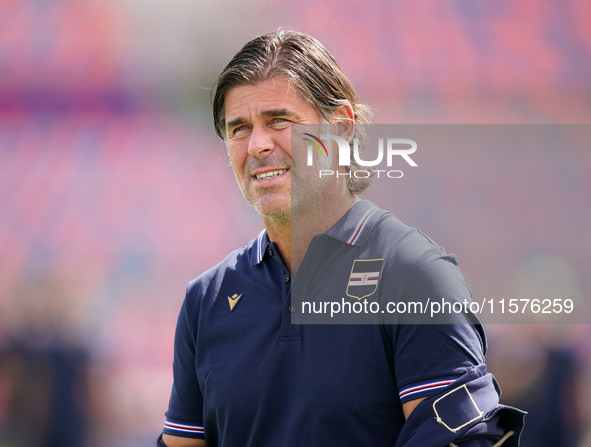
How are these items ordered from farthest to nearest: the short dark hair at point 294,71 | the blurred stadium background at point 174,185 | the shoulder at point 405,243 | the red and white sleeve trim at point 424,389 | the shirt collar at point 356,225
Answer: the blurred stadium background at point 174,185, the short dark hair at point 294,71, the shirt collar at point 356,225, the shoulder at point 405,243, the red and white sleeve trim at point 424,389

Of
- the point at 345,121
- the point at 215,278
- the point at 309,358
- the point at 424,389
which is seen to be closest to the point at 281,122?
the point at 345,121

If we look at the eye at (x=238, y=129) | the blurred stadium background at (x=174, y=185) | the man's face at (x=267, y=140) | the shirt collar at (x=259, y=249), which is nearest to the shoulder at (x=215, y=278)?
the shirt collar at (x=259, y=249)

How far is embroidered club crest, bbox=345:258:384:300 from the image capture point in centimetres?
104

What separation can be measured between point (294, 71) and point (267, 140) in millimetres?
179

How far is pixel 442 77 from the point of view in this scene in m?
2.56

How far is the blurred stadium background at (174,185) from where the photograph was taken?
2.26 metres

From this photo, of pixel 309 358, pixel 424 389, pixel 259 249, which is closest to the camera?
pixel 424 389

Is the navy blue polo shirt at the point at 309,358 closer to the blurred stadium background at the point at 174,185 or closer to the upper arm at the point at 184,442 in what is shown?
the upper arm at the point at 184,442

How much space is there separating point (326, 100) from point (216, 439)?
31.3 inches

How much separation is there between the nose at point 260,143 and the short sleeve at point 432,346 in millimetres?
427

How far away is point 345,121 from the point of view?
135 centimetres

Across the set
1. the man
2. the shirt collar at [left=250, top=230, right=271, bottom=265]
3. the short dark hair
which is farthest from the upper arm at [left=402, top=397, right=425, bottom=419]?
the short dark hair

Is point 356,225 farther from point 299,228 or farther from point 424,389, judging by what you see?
point 424,389

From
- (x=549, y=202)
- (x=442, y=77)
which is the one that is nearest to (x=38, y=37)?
(x=442, y=77)
